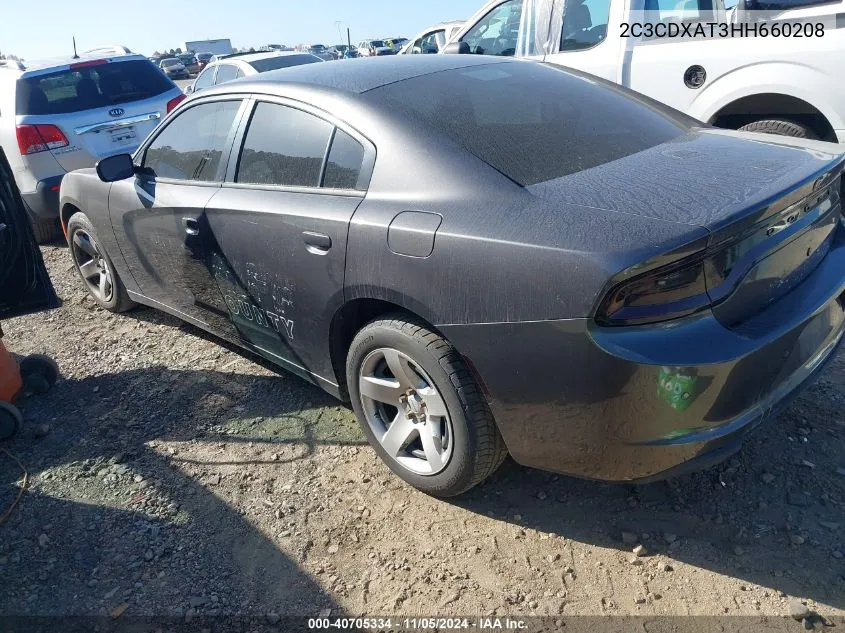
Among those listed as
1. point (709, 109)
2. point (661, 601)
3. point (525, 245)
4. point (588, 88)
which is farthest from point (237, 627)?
point (709, 109)

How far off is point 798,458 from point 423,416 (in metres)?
1.52

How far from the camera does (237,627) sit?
226cm

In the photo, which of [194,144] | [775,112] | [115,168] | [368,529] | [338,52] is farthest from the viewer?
[338,52]

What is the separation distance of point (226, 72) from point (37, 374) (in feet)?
24.5

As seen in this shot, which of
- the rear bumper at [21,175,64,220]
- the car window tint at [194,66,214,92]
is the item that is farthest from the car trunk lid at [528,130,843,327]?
the car window tint at [194,66,214,92]

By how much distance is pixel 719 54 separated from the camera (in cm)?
470

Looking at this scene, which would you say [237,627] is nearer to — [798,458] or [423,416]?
[423,416]

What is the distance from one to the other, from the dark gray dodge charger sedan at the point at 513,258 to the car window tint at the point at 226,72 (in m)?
7.13

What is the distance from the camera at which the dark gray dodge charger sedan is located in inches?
78.9

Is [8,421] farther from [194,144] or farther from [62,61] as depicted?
[62,61]

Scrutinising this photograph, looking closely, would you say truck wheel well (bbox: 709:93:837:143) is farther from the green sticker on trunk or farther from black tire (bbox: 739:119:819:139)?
the green sticker on trunk

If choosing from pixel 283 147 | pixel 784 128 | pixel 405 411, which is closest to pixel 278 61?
pixel 784 128

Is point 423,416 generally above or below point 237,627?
above

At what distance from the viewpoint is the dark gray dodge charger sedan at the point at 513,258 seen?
2004 mm
